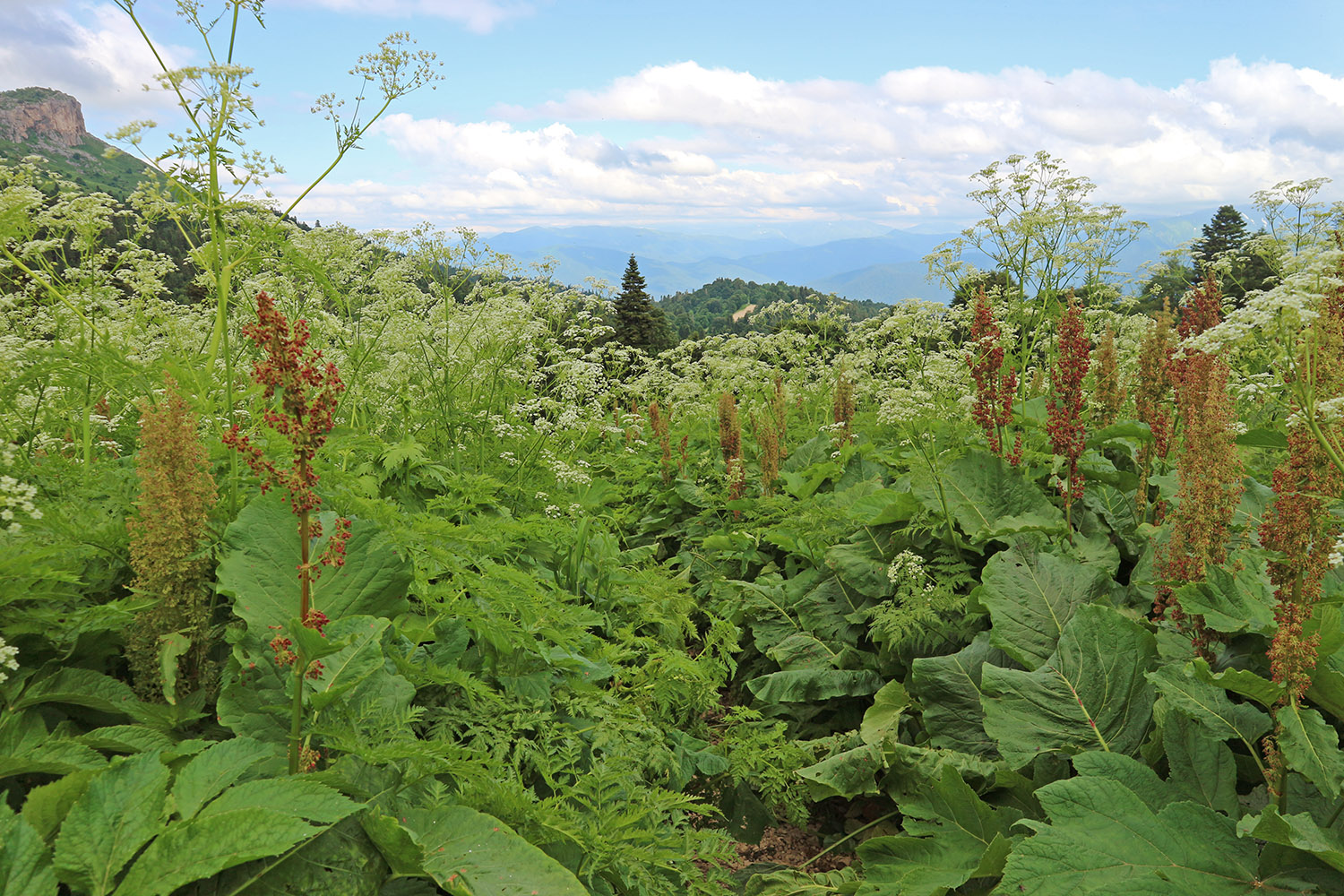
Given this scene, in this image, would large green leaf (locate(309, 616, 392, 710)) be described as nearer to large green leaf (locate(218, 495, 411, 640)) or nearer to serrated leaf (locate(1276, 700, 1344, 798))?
large green leaf (locate(218, 495, 411, 640))

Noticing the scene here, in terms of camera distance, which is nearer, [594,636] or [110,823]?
[110,823]

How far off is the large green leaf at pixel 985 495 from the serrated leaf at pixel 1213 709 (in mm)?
1696

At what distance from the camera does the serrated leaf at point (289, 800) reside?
1734mm

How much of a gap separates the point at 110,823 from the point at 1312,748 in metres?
3.33

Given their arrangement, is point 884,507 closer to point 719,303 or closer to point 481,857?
point 481,857

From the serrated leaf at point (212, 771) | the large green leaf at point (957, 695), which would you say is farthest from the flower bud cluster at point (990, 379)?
the serrated leaf at point (212, 771)

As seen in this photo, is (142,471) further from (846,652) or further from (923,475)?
(923,475)

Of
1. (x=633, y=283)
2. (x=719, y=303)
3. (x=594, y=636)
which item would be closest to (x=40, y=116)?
(x=719, y=303)

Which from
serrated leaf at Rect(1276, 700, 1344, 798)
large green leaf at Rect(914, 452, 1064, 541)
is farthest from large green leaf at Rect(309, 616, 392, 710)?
large green leaf at Rect(914, 452, 1064, 541)

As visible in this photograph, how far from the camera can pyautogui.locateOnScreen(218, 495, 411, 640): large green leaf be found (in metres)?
2.44

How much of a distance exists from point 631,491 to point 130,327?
4567 mm

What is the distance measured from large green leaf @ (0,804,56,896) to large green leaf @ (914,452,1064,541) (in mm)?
4325

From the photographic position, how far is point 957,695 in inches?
150

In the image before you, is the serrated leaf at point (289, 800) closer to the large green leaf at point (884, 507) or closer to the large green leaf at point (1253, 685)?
the large green leaf at point (1253, 685)
